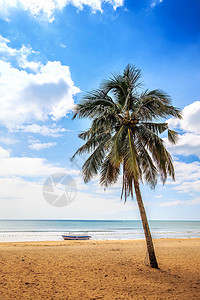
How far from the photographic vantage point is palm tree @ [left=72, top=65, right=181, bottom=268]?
25.4ft

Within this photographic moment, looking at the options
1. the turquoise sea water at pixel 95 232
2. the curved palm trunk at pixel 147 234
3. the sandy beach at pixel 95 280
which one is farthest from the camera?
the turquoise sea water at pixel 95 232

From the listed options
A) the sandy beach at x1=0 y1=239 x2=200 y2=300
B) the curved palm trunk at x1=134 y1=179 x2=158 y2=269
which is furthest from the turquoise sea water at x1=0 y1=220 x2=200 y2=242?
the curved palm trunk at x1=134 y1=179 x2=158 y2=269

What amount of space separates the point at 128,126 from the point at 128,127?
0.05m

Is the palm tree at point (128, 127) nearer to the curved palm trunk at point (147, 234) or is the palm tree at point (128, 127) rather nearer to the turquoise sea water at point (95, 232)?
the curved palm trunk at point (147, 234)

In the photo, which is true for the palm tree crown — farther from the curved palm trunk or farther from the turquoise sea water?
the turquoise sea water

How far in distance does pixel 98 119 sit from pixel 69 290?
5.51m

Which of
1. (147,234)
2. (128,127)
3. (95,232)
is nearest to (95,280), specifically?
(147,234)

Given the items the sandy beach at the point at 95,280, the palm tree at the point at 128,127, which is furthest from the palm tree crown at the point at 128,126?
the sandy beach at the point at 95,280

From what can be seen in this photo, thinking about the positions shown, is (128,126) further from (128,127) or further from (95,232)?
(95,232)

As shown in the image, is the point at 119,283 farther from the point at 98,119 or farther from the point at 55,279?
the point at 98,119

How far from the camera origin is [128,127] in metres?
7.93

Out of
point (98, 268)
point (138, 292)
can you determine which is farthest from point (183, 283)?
point (98, 268)

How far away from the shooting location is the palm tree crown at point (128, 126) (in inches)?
306

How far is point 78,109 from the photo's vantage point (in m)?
8.57
